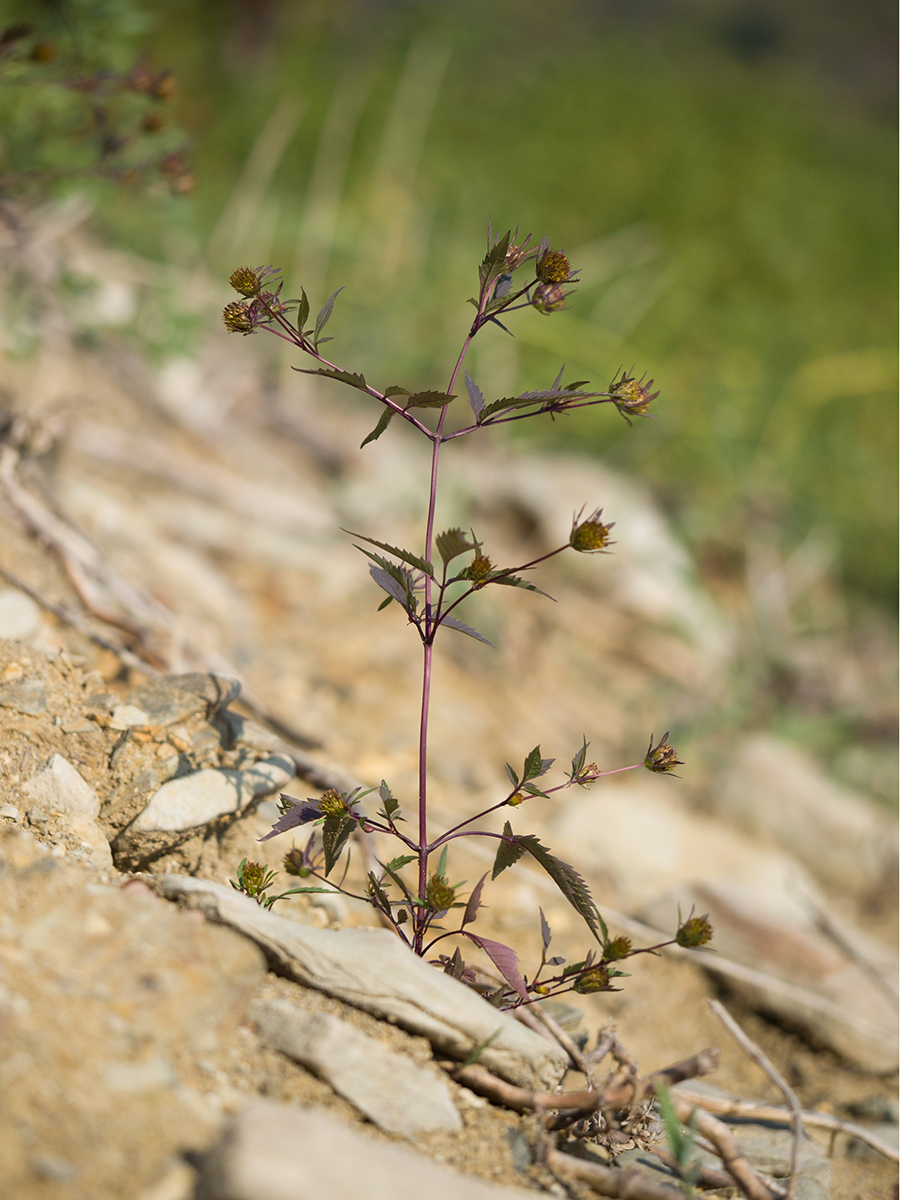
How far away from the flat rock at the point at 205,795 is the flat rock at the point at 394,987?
18cm

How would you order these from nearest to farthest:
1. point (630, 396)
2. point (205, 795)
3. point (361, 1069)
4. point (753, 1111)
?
point (361, 1069), point (630, 396), point (753, 1111), point (205, 795)

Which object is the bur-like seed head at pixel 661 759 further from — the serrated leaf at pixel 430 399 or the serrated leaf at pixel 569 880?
the serrated leaf at pixel 430 399

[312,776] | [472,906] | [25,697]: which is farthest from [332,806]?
[25,697]

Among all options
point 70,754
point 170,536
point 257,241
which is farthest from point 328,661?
point 257,241

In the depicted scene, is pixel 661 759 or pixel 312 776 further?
pixel 312 776

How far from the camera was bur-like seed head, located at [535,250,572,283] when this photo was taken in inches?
42.7

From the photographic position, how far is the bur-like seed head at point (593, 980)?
3.82 ft

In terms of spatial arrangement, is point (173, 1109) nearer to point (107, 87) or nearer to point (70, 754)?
point (70, 754)

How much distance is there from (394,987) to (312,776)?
535 mm

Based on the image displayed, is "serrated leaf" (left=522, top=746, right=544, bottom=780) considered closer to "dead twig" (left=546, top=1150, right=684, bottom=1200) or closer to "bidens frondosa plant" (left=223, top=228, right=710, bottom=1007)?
"bidens frondosa plant" (left=223, top=228, right=710, bottom=1007)

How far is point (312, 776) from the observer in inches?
61.7

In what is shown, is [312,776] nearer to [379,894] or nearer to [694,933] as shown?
[379,894]

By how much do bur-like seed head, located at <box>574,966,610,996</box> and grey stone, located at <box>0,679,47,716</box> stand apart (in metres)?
0.85

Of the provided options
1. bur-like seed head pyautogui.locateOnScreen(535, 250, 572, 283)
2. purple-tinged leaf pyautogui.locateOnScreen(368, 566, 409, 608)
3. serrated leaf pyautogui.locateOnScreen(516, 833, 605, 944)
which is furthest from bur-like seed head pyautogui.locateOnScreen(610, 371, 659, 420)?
serrated leaf pyautogui.locateOnScreen(516, 833, 605, 944)
